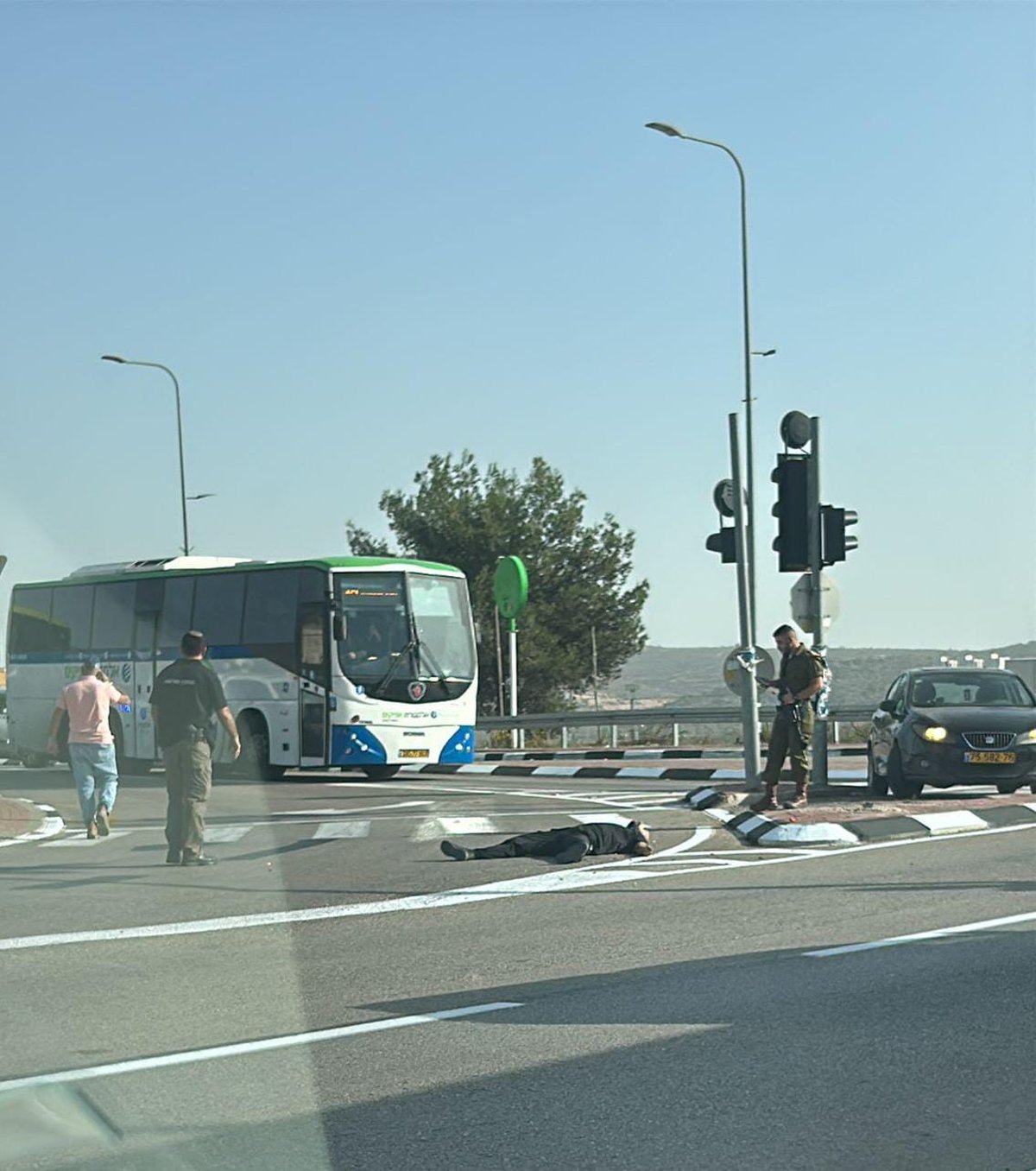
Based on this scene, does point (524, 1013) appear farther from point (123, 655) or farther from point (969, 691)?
point (123, 655)

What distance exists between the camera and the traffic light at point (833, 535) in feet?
63.1

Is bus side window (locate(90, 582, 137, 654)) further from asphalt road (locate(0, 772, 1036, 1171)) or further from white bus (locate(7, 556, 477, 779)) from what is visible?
asphalt road (locate(0, 772, 1036, 1171))

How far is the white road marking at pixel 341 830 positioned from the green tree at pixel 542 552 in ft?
145

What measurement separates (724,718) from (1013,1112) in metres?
31.6

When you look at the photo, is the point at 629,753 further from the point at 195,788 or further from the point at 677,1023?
the point at 677,1023

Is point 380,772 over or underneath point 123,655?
underneath

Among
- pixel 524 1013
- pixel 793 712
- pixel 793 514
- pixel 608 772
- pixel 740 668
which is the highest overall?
pixel 793 514

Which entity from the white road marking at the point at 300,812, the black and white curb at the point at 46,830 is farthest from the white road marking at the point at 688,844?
the black and white curb at the point at 46,830

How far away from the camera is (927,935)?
981 centimetres

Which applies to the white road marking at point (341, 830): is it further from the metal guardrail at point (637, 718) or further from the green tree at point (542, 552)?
the green tree at point (542, 552)

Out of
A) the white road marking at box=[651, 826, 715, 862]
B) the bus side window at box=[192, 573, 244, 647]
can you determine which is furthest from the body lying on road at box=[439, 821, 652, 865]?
the bus side window at box=[192, 573, 244, 647]

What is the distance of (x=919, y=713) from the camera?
1961 centimetres

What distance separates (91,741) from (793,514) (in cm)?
772

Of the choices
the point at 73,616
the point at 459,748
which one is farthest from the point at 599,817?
the point at 73,616
